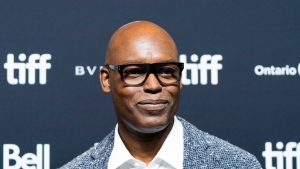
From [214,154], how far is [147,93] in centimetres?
25

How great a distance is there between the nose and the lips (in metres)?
0.03

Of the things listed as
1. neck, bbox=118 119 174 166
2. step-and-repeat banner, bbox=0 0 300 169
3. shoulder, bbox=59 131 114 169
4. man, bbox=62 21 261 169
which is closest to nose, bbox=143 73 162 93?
man, bbox=62 21 261 169

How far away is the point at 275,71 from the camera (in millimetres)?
2477

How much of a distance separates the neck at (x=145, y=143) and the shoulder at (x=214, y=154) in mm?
67

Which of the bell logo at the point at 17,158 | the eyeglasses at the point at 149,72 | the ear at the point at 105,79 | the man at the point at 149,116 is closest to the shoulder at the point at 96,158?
the man at the point at 149,116

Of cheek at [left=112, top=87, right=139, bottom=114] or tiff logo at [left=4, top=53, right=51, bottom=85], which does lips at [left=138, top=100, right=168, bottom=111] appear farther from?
tiff logo at [left=4, top=53, right=51, bottom=85]

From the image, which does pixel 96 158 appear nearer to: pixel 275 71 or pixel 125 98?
pixel 125 98

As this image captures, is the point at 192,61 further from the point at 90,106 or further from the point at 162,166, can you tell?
the point at 162,166

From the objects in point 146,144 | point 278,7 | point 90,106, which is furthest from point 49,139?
point 278,7

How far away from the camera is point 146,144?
1755 millimetres

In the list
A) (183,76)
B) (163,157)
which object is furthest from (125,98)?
(183,76)

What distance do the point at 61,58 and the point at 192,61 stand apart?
471mm

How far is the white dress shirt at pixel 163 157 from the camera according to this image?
5.68ft

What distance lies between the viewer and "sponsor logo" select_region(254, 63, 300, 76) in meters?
2.47
